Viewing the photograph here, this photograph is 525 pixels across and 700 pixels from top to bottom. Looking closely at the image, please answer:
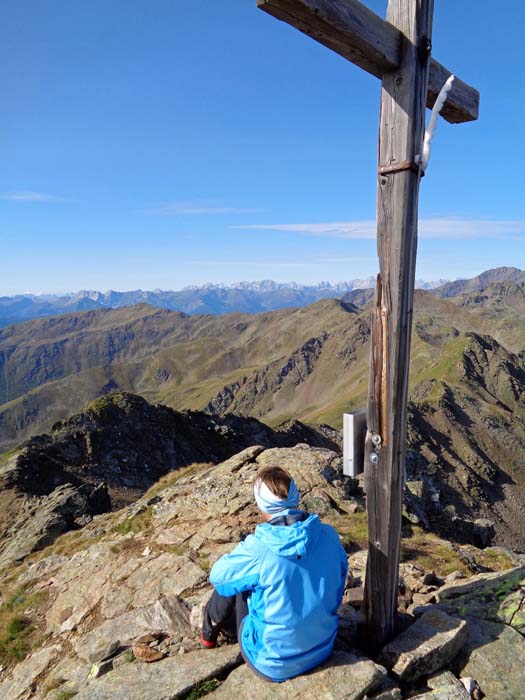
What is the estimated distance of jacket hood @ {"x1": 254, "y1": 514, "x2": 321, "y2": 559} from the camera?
5.05m

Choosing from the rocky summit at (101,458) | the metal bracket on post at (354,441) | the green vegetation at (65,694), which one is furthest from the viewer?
the rocky summit at (101,458)

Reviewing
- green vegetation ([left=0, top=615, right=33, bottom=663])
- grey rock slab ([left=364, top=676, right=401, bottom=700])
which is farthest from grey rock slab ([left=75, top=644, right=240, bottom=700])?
green vegetation ([left=0, top=615, right=33, bottom=663])

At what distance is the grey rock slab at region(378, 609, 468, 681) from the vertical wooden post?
0.32 metres

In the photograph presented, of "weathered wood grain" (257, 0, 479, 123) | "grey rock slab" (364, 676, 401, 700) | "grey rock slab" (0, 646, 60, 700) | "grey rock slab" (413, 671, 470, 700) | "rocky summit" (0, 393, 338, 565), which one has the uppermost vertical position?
"weathered wood grain" (257, 0, 479, 123)

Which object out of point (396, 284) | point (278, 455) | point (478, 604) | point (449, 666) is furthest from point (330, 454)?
point (396, 284)

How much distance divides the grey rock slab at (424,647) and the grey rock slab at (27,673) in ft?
21.4

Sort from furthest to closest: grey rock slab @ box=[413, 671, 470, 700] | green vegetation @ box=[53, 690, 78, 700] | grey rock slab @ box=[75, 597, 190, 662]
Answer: grey rock slab @ box=[75, 597, 190, 662], green vegetation @ box=[53, 690, 78, 700], grey rock slab @ box=[413, 671, 470, 700]

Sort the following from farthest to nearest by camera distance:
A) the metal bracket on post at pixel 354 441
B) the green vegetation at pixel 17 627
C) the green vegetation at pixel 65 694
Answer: the green vegetation at pixel 17 627 < the green vegetation at pixel 65 694 < the metal bracket on post at pixel 354 441

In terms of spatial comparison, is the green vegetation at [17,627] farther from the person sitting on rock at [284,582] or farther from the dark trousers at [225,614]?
the person sitting on rock at [284,582]

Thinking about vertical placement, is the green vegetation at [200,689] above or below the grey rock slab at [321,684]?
below

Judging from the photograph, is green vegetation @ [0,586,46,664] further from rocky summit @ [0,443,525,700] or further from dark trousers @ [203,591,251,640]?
dark trousers @ [203,591,251,640]

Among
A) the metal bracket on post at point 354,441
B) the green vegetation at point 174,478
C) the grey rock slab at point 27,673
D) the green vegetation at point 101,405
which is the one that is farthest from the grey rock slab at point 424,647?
the green vegetation at point 101,405

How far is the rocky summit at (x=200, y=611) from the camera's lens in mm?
5664

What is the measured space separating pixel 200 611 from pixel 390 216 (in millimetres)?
7051
